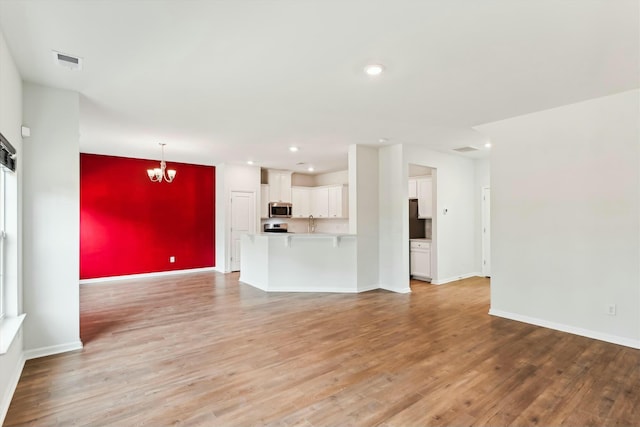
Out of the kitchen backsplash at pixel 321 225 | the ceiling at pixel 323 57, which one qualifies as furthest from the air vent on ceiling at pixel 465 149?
the kitchen backsplash at pixel 321 225

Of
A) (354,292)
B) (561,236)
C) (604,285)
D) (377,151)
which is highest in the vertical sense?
(377,151)

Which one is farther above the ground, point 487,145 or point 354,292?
point 487,145

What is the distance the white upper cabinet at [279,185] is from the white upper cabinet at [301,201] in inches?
9.2

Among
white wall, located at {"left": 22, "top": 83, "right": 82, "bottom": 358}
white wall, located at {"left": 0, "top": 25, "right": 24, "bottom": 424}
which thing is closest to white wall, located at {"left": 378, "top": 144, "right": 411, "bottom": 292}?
white wall, located at {"left": 22, "top": 83, "right": 82, "bottom": 358}

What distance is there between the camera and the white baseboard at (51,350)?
10.2 feet

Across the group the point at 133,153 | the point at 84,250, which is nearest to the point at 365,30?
the point at 133,153

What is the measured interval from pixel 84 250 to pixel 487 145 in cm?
801

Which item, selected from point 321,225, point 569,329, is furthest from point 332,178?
point 569,329

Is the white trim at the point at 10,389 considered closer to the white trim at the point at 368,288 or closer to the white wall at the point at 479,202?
the white trim at the point at 368,288

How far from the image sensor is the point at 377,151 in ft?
20.2

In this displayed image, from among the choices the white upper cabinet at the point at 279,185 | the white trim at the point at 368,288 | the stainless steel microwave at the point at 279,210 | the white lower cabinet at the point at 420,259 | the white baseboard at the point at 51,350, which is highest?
the white upper cabinet at the point at 279,185

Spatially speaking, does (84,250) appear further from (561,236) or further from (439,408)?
(561,236)

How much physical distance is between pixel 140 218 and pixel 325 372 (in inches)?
236

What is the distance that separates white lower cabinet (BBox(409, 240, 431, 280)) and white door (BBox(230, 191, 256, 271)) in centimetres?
395
